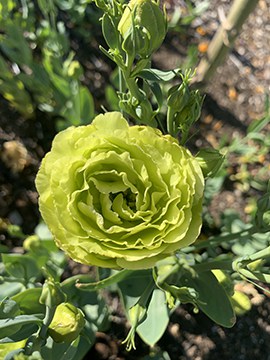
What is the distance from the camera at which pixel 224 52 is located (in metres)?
1.43

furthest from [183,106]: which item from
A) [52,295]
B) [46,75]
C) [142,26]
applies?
[46,75]

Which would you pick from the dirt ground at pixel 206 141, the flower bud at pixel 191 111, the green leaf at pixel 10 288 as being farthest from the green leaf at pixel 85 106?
the flower bud at pixel 191 111

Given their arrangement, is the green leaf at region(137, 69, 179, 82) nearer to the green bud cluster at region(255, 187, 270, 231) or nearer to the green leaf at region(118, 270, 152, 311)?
the green bud cluster at region(255, 187, 270, 231)

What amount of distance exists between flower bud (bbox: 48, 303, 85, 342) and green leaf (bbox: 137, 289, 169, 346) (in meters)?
0.27

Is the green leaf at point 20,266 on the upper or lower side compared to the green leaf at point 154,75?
lower

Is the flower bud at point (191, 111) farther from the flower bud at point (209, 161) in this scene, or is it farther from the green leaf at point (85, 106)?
the green leaf at point (85, 106)

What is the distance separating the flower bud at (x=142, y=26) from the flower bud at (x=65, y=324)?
0.37 m

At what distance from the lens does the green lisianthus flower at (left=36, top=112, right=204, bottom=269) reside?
682 millimetres

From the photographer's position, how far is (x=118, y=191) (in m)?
0.72

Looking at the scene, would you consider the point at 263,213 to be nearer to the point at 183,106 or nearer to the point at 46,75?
the point at 183,106

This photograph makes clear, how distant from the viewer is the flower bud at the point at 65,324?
753 millimetres

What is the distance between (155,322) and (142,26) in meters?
0.56

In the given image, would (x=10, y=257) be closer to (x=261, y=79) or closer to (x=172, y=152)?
(x=172, y=152)

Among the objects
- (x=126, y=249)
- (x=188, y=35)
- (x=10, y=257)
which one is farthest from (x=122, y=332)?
(x=188, y=35)
